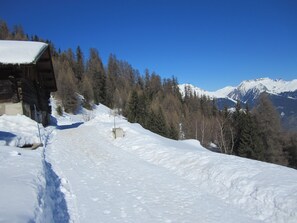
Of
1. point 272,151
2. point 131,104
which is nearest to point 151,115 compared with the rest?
point 131,104

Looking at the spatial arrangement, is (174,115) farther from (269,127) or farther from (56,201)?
(56,201)

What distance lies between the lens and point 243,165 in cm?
1071

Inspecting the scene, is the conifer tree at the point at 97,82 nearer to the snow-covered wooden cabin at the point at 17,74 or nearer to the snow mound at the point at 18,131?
the snow-covered wooden cabin at the point at 17,74

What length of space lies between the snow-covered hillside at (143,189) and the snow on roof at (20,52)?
304 inches

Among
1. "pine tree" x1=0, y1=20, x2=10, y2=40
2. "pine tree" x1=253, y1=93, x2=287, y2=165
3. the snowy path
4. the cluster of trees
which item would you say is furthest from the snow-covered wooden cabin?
"pine tree" x1=0, y1=20, x2=10, y2=40

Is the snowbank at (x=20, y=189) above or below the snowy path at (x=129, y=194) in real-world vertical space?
above

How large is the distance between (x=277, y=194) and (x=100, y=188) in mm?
5060

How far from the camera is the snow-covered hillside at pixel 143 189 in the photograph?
265 inches

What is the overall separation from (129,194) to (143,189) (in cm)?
65

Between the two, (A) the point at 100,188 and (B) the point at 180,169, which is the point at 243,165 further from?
(A) the point at 100,188

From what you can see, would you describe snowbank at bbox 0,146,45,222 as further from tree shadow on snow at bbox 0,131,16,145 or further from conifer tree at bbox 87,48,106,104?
conifer tree at bbox 87,48,106,104

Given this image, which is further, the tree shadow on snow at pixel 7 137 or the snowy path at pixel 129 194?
the tree shadow on snow at pixel 7 137

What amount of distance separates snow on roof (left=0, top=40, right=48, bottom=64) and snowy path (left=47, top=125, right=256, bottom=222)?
8743 millimetres

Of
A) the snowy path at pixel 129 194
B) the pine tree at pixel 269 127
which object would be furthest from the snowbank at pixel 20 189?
the pine tree at pixel 269 127
